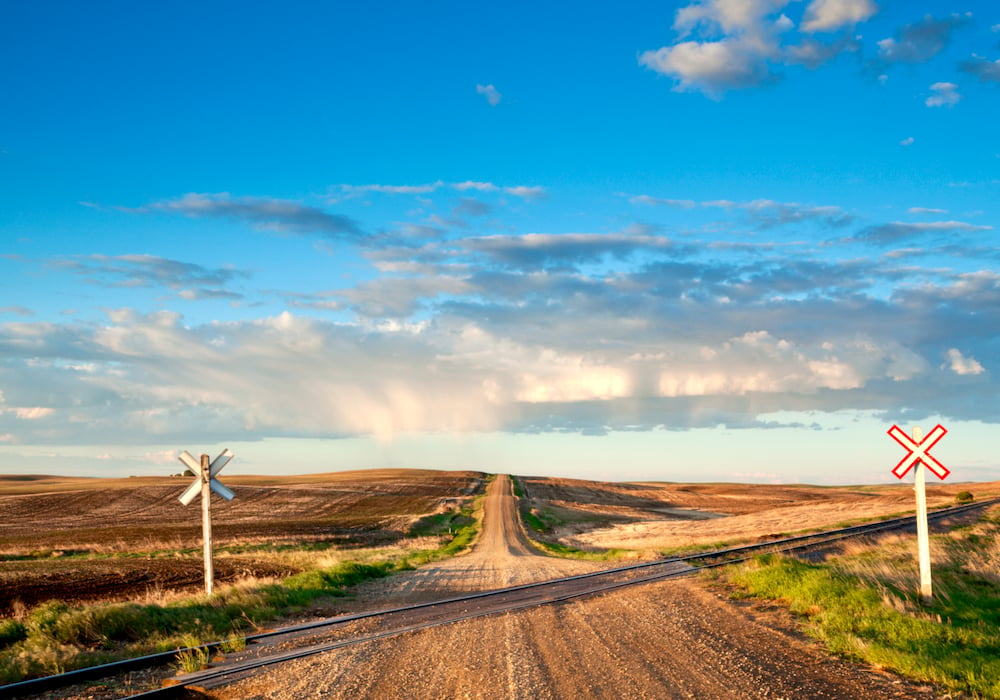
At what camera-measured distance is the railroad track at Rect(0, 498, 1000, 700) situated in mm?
11203

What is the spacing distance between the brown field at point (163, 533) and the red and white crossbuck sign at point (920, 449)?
60.5ft

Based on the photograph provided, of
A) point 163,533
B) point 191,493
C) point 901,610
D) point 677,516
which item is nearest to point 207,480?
point 191,493

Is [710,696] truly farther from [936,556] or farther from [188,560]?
[188,560]

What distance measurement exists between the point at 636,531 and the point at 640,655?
45980 mm

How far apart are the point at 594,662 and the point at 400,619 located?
6.38 meters

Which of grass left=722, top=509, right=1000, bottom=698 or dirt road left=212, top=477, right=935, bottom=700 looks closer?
dirt road left=212, top=477, right=935, bottom=700

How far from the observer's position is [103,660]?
12953mm

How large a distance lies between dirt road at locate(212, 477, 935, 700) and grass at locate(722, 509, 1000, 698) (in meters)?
0.55

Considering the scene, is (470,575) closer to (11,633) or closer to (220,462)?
(220,462)

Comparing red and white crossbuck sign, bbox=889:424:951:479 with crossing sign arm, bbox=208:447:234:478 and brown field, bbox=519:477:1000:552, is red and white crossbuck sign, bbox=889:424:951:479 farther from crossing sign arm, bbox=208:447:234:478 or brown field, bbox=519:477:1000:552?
brown field, bbox=519:477:1000:552

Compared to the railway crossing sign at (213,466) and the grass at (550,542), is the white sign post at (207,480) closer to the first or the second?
the railway crossing sign at (213,466)

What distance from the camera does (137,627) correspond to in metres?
15.6

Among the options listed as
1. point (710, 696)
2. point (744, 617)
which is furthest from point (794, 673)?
point (744, 617)

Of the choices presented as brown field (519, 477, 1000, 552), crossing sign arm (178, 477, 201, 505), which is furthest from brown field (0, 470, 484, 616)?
brown field (519, 477, 1000, 552)
